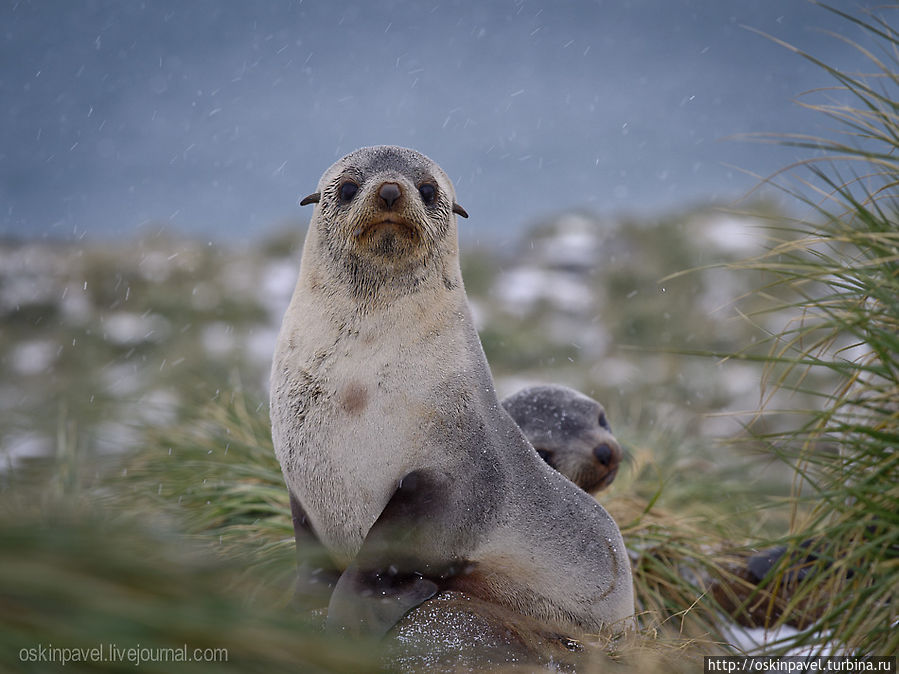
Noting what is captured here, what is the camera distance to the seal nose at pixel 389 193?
300 centimetres

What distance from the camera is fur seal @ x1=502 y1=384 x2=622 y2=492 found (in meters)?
4.09

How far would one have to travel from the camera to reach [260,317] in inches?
845

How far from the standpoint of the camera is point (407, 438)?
2889 mm

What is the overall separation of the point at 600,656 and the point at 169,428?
464 cm

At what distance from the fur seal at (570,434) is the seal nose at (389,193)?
5.52 feet

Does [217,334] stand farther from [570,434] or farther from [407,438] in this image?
[407,438]

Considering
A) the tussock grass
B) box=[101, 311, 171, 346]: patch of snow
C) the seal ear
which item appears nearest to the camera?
the tussock grass

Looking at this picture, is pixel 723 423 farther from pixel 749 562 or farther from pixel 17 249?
pixel 17 249

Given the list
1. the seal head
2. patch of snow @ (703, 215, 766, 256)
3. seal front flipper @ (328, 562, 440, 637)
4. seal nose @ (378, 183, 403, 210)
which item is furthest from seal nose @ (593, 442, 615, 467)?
patch of snow @ (703, 215, 766, 256)

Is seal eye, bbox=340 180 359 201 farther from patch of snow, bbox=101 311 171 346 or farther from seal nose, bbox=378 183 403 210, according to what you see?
patch of snow, bbox=101 311 171 346

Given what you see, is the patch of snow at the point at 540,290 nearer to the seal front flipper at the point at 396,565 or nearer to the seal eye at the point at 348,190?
the seal eye at the point at 348,190

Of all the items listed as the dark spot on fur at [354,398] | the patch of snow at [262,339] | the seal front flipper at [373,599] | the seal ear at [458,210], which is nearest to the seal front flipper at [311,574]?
the seal front flipper at [373,599]

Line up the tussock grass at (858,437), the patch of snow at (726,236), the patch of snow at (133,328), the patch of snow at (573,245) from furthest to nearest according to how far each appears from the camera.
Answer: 1. the patch of snow at (573,245)
2. the patch of snow at (726,236)
3. the patch of snow at (133,328)
4. the tussock grass at (858,437)

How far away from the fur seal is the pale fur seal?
0.70m
